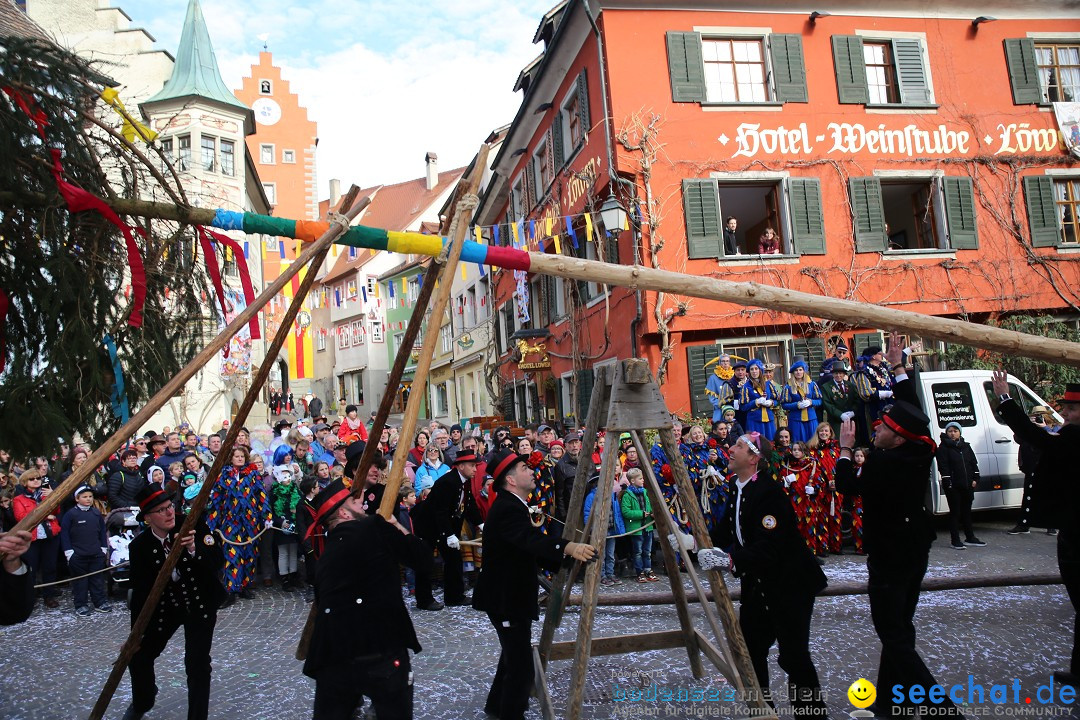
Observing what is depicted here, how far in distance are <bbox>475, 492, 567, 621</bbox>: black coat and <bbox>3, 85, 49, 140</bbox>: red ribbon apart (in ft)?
10.9

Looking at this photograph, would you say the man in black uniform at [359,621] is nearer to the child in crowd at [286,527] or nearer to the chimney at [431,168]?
the child in crowd at [286,527]

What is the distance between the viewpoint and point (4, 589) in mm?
4023

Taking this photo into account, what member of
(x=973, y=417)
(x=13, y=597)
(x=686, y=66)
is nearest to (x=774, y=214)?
(x=686, y=66)

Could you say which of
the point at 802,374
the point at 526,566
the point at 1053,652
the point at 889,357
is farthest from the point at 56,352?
the point at 802,374

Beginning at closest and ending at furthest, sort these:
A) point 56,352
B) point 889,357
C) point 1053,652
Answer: point 56,352, point 889,357, point 1053,652

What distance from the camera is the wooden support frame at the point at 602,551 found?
4383mm

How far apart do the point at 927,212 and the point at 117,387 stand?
17005mm

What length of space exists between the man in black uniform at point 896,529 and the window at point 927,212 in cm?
1271

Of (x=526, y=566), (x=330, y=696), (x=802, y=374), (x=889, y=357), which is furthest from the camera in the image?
(x=802, y=374)

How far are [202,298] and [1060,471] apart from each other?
19.0 feet

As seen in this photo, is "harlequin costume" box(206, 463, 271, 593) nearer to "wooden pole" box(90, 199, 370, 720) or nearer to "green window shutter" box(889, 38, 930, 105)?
"wooden pole" box(90, 199, 370, 720)

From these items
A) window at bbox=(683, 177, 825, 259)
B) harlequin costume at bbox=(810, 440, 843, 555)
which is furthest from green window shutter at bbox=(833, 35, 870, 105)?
harlequin costume at bbox=(810, 440, 843, 555)

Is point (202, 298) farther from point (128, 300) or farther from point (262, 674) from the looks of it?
point (262, 674)

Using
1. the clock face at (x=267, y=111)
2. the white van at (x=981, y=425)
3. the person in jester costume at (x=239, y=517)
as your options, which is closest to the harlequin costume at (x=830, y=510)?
the white van at (x=981, y=425)
